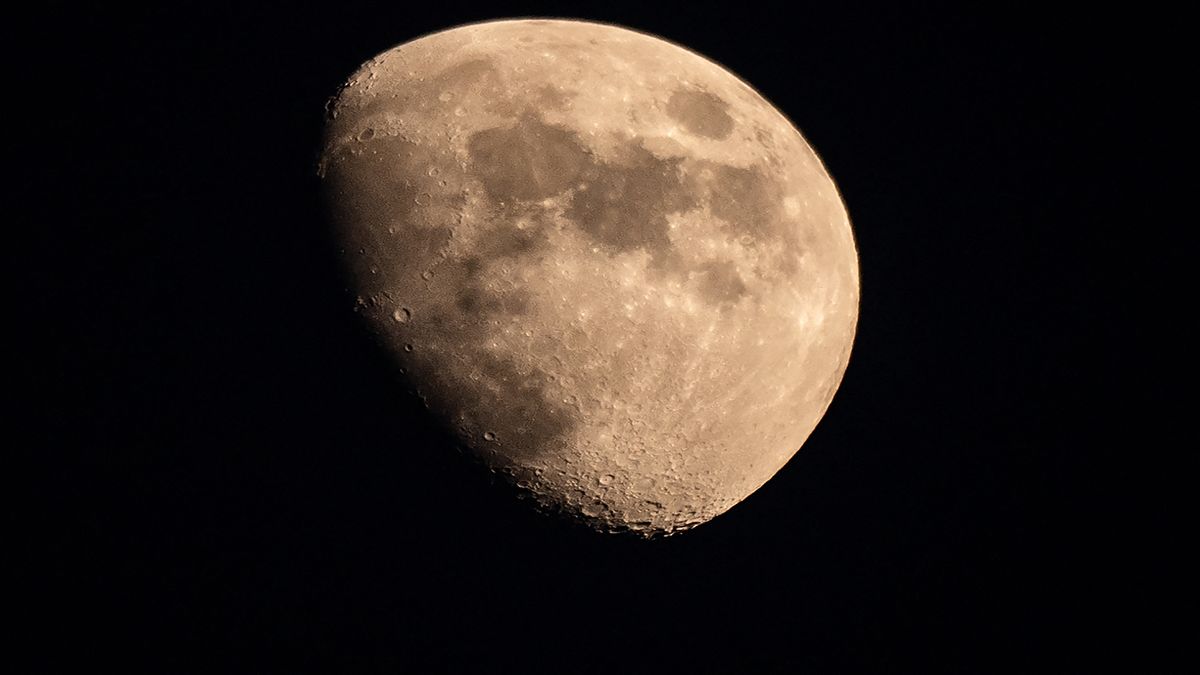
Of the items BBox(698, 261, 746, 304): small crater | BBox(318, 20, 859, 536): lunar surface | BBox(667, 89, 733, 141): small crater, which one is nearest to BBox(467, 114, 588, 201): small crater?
BBox(318, 20, 859, 536): lunar surface

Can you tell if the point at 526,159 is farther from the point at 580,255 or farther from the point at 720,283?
the point at 720,283

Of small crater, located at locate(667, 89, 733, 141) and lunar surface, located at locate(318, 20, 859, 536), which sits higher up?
small crater, located at locate(667, 89, 733, 141)

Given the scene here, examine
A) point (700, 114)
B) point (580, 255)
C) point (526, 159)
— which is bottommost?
point (580, 255)

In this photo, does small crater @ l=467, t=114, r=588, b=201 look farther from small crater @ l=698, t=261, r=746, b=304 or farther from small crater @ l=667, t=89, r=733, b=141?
small crater @ l=698, t=261, r=746, b=304

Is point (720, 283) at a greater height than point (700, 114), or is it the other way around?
point (700, 114)

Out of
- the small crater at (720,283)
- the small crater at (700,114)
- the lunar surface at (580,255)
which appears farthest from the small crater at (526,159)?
the small crater at (720,283)

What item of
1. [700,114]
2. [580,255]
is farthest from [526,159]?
[700,114]

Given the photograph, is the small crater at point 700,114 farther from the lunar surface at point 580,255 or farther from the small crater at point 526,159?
the small crater at point 526,159

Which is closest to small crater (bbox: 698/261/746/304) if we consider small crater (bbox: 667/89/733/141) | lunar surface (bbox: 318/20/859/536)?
lunar surface (bbox: 318/20/859/536)

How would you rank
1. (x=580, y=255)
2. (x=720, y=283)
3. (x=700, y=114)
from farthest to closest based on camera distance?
(x=700, y=114), (x=720, y=283), (x=580, y=255)

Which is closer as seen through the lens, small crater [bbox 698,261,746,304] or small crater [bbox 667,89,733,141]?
small crater [bbox 698,261,746,304]

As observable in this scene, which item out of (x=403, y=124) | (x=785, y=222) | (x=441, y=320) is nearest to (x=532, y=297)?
(x=441, y=320)
